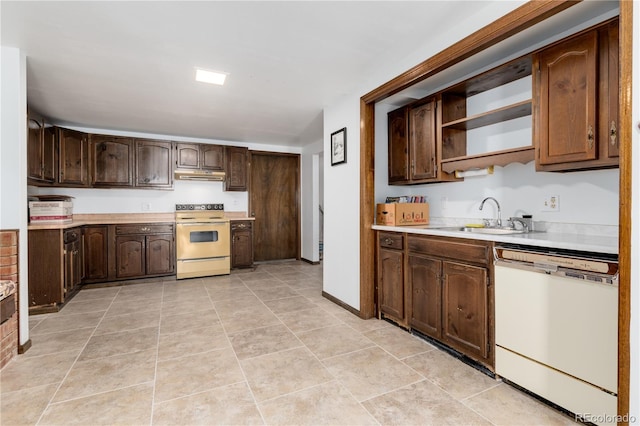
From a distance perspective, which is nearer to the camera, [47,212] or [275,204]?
[47,212]

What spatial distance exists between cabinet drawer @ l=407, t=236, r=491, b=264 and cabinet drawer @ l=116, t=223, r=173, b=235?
3753 mm

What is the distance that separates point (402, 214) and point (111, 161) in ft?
14.1

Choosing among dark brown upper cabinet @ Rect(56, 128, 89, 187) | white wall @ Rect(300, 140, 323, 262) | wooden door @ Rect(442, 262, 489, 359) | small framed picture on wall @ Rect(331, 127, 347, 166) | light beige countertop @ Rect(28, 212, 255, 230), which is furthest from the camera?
white wall @ Rect(300, 140, 323, 262)

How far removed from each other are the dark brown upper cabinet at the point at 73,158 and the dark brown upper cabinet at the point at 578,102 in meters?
5.25

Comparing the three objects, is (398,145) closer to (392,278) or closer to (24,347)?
(392,278)

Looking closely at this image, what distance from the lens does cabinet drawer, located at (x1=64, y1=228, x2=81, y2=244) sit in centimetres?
363

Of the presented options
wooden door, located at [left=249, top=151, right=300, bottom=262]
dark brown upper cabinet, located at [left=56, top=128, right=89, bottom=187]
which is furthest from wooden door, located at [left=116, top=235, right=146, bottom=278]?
wooden door, located at [left=249, top=151, right=300, bottom=262]

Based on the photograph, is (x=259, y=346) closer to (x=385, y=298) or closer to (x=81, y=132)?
(x=385, y=298)

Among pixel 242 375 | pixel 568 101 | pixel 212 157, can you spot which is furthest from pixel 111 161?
pixel 568 101

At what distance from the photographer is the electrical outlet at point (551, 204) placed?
2.24 metres

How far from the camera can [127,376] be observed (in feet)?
6.95

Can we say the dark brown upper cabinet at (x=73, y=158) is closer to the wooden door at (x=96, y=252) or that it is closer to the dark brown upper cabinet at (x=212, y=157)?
the wooden door at (x=96, y=252)

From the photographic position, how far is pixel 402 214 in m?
3.06

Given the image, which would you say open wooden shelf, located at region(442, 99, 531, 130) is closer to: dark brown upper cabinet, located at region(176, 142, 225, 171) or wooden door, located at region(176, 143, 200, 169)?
dark brown upper cabinet, located at region(176, 142, 225, 171)
